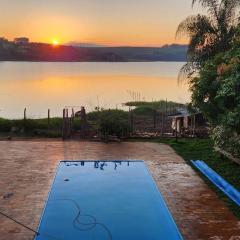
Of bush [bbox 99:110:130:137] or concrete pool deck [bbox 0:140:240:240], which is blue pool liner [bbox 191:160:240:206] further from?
bush [bbox 99:110:130:137]

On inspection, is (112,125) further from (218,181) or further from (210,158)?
(218,181)

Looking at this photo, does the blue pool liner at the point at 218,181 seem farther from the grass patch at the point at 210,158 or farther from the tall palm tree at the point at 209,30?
the tall palm tree at the point at 209,30

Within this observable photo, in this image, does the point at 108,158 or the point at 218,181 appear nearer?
the point at 218,181

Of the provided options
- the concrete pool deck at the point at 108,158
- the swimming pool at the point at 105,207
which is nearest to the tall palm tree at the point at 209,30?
the concrete pool deck at the point at 108,158

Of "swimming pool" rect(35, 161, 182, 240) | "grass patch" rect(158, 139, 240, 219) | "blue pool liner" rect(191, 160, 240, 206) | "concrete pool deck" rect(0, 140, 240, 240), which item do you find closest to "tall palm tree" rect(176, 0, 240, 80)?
"grass patch" rect(158, 139, 240, 219)

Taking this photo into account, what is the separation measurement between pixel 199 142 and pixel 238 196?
6559 mm

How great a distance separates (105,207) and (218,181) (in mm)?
3158

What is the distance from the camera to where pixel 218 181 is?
444 inches

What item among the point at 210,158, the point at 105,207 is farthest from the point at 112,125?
the point at 105,207

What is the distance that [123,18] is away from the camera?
3981 cm

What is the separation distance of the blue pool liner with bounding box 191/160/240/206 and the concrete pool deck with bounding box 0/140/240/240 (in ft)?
0.92

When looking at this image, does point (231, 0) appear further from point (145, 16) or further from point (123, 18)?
point (123, 18)

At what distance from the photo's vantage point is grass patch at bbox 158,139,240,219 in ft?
34.5

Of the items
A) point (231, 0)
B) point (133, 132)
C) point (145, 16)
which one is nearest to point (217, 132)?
point (231, 0)
